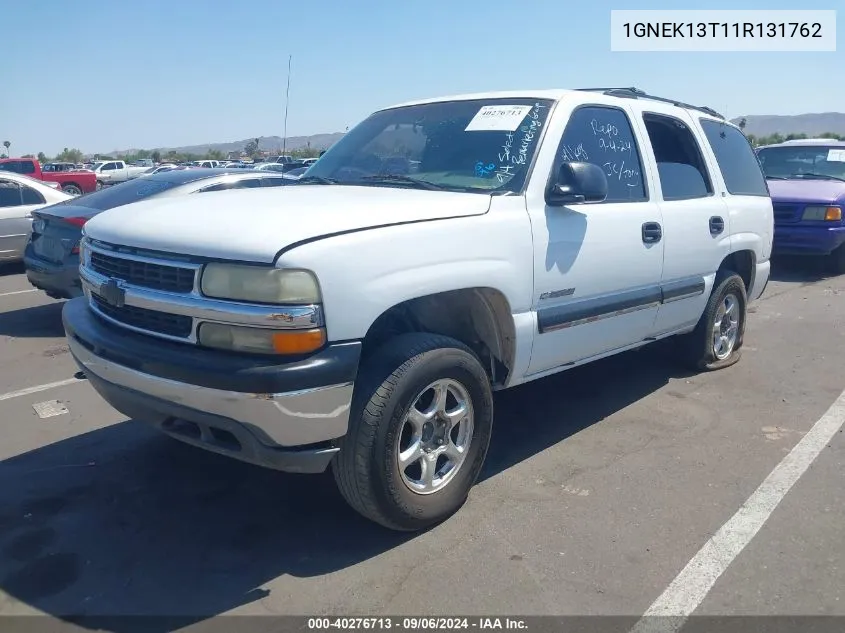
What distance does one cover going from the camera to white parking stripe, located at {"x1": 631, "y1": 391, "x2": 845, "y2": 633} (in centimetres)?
279

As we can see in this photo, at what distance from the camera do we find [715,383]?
553 centimetres

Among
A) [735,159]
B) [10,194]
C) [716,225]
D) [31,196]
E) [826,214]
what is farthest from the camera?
[31,196]

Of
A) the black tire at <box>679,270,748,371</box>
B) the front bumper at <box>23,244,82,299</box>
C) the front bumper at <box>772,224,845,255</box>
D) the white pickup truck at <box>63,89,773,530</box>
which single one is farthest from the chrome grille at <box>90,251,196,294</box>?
the front bumper at <box>772,224,845,255</box>

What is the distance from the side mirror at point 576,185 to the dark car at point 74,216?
317 centimetres

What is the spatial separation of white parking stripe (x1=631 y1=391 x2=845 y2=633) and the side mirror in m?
1.67

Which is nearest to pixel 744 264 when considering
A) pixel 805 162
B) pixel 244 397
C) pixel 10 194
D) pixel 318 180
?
pixel 318 180

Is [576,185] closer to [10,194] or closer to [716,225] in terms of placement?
[716,225]

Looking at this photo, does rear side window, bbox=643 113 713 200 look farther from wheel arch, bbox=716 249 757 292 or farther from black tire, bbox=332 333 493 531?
black tire, bbox=332 333 493 531

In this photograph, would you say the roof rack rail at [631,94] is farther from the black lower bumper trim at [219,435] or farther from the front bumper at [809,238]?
the front bumper at [809,238]

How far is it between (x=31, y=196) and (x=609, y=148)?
846 centimetres

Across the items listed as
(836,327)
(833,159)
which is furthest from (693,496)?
(833,159)

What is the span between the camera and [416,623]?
2.72 m

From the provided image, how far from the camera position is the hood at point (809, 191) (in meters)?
9.86

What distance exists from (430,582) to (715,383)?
3373 mm
